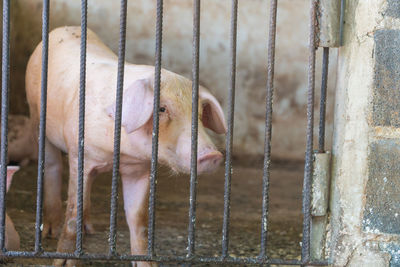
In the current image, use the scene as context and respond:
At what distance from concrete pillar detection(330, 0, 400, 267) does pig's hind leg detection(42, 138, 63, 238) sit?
6.54ft

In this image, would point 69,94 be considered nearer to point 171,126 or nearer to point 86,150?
point 86,150

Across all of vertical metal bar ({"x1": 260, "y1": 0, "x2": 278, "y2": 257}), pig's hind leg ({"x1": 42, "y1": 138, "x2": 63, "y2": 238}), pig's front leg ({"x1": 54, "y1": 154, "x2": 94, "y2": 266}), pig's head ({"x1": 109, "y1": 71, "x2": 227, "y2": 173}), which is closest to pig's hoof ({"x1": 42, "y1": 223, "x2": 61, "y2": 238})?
pig's hind leg ({"x1": 42, "y1": 138, "x2": 63, "y2": 238})

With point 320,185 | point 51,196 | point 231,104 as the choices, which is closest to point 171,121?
point 231,104

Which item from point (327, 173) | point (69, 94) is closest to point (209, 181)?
point (69, 94)

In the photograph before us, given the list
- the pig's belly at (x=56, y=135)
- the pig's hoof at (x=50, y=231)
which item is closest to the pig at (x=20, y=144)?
the pig's hoof at (x=50, y=231)

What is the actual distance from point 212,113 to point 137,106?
43 cm

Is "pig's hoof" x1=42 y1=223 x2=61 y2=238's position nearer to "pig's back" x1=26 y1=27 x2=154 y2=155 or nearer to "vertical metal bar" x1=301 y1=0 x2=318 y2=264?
"pig's back" x1=26 y1=27 x2=154 y2=155

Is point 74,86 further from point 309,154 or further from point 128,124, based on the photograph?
point 309,154

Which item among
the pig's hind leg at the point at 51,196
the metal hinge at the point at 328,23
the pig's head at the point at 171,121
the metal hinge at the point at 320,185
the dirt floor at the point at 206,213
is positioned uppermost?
the metal hinge at the point at 328,23

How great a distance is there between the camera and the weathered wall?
22.5 ft

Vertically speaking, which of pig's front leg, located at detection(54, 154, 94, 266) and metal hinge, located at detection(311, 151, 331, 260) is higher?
metal hinge, located at detection(311, 151, 331, 260)

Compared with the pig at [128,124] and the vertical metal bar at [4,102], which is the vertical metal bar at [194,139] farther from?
the vertical metal bar at [4,102]

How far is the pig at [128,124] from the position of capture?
3.33 meters

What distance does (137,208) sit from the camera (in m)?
3.70
